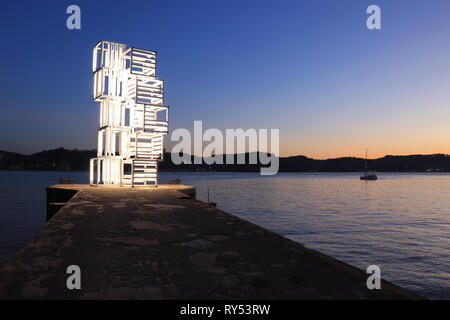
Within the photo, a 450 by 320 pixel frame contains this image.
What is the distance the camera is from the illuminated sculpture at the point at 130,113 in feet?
74.6

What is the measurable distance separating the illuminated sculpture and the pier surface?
1522cm

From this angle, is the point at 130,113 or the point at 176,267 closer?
the point at 176,267

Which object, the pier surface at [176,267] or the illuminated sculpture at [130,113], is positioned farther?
the illuminated sculpture at [130,113]

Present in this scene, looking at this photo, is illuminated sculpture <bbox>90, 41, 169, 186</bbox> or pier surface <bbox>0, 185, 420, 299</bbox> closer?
pier surface <bbox>0, 185, 420, 299</bbox>

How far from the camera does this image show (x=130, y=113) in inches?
925

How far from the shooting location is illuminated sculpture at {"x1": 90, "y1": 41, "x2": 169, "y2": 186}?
74.6 ft

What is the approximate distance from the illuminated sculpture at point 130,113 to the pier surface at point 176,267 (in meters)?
15.2

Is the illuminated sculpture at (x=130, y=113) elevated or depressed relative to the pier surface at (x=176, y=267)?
elevated

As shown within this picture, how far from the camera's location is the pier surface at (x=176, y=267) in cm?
391

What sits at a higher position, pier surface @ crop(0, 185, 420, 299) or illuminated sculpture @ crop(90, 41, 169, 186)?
illuminated sculpture @ crop(90, 41, 169, 186)

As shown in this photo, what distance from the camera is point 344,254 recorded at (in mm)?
17547

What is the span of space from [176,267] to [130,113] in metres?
20.1
